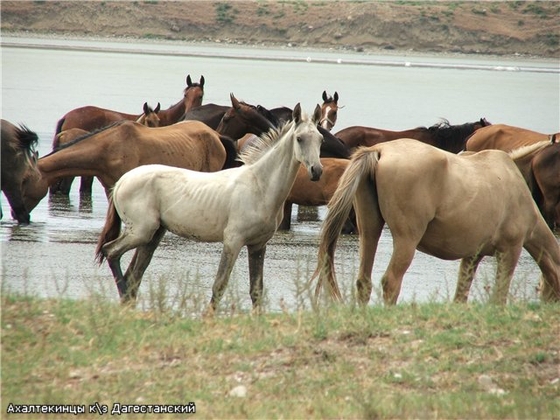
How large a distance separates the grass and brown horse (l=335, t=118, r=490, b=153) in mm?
12191

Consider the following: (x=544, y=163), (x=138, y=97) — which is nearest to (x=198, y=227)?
(x=544, y=163)

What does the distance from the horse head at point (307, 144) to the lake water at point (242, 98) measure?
2.93 ft

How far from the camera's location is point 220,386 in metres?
6.52

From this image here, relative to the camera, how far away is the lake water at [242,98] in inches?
451

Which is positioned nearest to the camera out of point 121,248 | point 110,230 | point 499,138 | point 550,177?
point 121,248

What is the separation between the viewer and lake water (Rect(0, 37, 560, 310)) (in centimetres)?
1145

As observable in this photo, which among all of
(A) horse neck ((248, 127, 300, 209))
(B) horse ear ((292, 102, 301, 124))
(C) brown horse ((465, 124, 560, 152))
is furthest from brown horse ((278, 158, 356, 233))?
(B) horse ear ((292, 102, 301, 124))

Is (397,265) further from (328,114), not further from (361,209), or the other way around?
(328,114)

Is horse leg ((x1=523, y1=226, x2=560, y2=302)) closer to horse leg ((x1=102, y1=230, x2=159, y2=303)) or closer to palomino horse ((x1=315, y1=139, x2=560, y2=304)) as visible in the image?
palomino horse ((x1=315, y1=139, x2=560, y2=304))

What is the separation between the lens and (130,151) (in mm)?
14680

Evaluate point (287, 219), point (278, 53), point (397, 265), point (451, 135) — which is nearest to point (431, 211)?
point (397, 265)

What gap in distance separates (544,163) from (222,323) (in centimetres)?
1056

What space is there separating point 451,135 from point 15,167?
28.5ft

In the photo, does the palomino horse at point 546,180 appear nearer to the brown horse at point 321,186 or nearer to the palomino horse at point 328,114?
the brown horse at point 321,186
